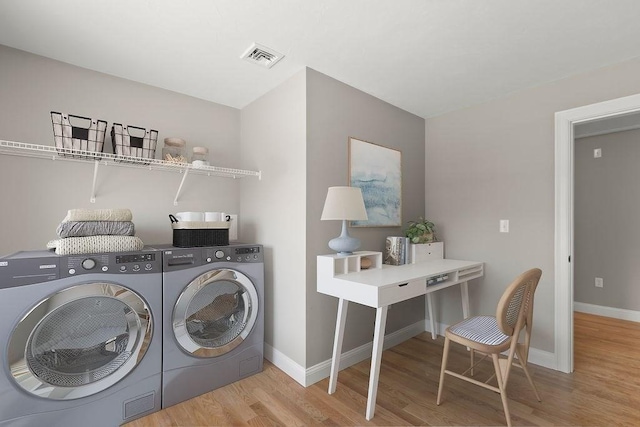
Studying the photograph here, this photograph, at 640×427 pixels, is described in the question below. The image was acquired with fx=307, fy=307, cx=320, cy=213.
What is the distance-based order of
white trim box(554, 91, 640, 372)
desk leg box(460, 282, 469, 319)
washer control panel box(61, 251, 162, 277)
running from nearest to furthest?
washer control panel box(61, 251, 162, 277) → white trim box(554, 91, 640, 372) → desk leg box(460, 282, 469, 319)

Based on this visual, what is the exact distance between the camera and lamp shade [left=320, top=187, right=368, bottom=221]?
1989mm

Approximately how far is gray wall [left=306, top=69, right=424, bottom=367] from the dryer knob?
1.23 m

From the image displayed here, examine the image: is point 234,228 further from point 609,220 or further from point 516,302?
point 609,220

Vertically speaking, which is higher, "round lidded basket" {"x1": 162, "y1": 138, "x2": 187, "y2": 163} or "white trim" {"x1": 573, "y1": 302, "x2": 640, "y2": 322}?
"round lidded basket" {"x1": 162, "y1": 138, "x2": 187, "y2": 163}

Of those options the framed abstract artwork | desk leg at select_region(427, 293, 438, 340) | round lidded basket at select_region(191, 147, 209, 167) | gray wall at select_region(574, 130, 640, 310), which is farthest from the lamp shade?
gray wall at select_region(574, 130, 640, 310)

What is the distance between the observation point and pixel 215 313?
2.09m

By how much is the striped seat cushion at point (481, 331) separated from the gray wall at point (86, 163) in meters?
2.11

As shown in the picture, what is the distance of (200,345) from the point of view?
1.99m

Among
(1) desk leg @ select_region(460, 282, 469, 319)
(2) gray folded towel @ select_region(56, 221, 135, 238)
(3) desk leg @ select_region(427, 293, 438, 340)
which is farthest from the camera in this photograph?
(3) desk leg @ select_region(427, 293, 438, 340)

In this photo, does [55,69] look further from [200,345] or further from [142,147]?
[200,345]

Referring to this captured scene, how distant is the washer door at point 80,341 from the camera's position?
57.7 inches

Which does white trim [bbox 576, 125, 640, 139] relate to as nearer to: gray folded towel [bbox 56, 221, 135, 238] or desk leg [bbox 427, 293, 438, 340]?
desk leg [bbox 427, 293, 438, 340]

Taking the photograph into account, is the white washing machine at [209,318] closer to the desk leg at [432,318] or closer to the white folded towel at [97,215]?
the white folded towel at [97,215]

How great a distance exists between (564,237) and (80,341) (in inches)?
126
